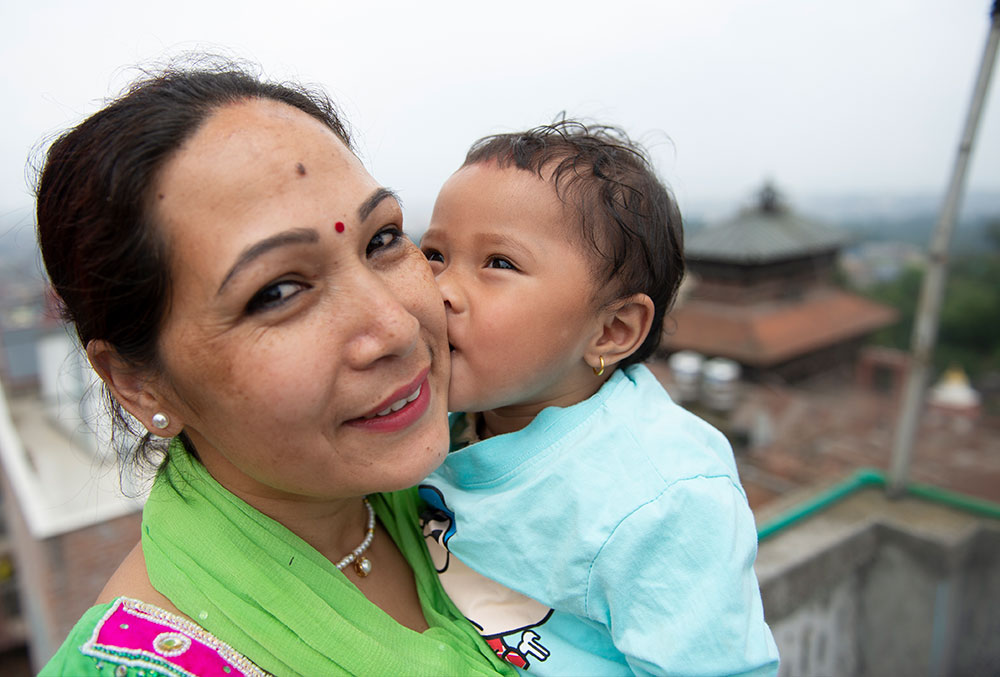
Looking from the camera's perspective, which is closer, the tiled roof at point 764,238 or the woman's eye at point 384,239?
the woman's eye at point 384,239

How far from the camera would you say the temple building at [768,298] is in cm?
1355

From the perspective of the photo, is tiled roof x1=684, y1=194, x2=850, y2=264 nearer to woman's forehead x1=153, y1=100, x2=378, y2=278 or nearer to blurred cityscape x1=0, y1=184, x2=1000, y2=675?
blurred cityscape x1=0, y1=184, x2=1000, y2=675

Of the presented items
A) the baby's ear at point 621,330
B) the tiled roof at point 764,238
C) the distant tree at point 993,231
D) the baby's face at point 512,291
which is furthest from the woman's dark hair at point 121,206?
the distant tree at point 993,231

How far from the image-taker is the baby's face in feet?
4.70

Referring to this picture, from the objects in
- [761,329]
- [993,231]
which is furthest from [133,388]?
[993,231]

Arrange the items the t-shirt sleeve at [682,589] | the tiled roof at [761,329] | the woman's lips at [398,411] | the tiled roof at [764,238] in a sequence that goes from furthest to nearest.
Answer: the tiled roof at [764,238]
the tiled roof at [761,329]
the t-shirt sleeve at [682,589]
the woman's lips at [398,411]

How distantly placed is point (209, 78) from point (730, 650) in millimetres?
1460

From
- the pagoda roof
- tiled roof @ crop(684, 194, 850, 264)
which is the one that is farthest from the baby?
the pagoda roof

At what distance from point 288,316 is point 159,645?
0.59m

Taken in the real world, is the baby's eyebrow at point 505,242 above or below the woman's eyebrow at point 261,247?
below

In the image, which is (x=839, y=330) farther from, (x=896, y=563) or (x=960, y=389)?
(x=896, y=563)

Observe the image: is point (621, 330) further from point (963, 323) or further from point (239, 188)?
point (963, 323)

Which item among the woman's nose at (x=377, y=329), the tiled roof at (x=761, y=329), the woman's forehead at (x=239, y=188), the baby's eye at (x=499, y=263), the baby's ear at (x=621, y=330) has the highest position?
the woman's forehead at (x=239, y=188)

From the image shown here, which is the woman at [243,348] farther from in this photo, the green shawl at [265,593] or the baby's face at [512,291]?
the baby's face at [512,291]
